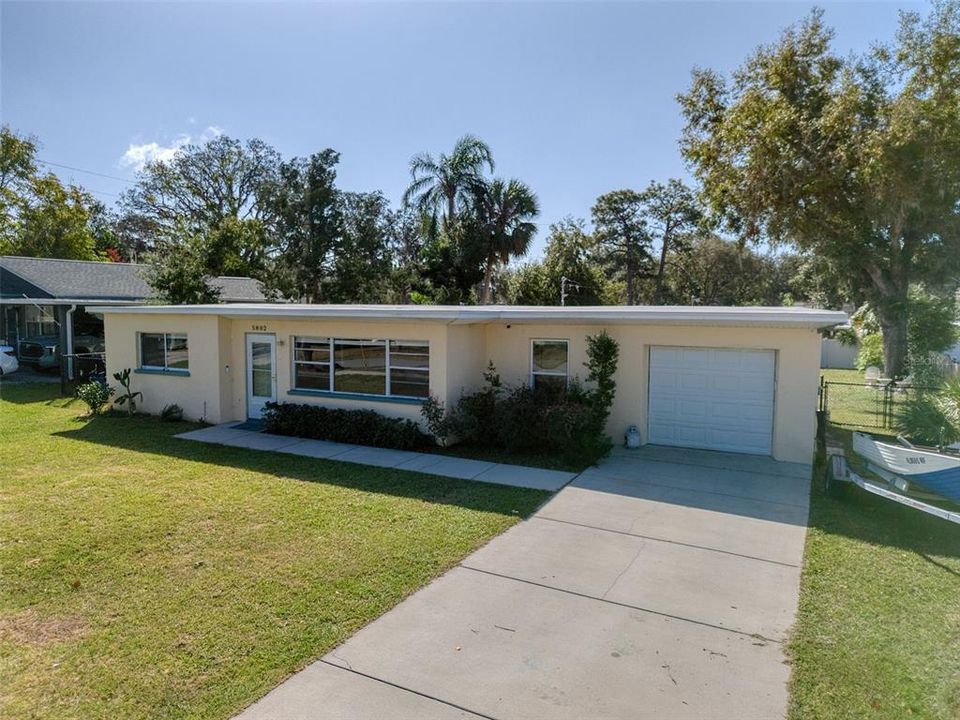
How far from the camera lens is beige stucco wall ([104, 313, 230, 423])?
13.4 meters

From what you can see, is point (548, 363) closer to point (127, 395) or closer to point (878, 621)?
point (878, 621)

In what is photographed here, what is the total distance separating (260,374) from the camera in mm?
13562

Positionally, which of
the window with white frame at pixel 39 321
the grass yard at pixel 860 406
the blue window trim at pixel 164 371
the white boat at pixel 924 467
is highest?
the window with white frame at pixel 39 321

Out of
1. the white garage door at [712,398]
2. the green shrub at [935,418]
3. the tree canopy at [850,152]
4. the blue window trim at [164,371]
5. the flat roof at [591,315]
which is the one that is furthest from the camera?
the tree canopy at [850,152]

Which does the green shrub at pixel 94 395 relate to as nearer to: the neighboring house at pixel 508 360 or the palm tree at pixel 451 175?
the neighboring house at pixel 508 360

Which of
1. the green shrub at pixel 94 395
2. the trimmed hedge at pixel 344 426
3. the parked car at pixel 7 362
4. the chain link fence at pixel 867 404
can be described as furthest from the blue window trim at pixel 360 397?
the parked car at pixel 7 362

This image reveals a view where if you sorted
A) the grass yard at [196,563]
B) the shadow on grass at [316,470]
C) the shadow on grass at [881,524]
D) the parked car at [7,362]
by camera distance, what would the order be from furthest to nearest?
the parked car at [7,362], the shadow on grass at [316,470], the shadow on grass at [881,524], the grass yard at [196,563]

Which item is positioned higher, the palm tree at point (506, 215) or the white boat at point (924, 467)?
the palm tree at point (506, 215)

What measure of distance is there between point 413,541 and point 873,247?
18391mm

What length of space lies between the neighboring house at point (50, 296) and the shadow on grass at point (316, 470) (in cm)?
957

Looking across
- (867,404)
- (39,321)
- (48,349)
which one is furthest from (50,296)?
(867,404)

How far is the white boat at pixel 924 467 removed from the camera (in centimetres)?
718

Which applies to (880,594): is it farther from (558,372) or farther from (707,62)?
(707,62)

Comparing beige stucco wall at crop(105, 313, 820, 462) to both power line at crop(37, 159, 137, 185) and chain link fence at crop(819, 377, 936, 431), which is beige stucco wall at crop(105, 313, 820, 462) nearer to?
chain link fence at crop(819, 377, 936, 431)
